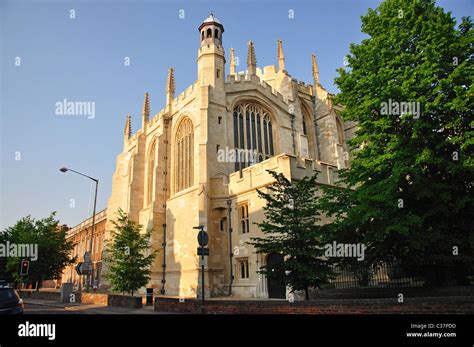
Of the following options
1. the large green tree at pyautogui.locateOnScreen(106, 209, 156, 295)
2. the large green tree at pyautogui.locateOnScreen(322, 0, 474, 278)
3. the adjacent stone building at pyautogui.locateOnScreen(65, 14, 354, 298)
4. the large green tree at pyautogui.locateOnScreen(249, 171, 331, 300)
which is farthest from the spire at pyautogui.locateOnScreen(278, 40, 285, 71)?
the large green tree at pyautogui.locateOnScreen(249, 171, 331, 300)

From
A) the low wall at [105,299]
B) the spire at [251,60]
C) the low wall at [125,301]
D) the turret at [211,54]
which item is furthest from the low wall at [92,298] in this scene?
the spire at [251,60]

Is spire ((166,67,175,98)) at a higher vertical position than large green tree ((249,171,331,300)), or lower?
higher

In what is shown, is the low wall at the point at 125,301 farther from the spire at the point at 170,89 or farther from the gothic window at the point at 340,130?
the gothic window at the point at 340,130

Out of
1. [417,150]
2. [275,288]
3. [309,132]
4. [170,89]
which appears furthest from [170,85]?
[417,150]

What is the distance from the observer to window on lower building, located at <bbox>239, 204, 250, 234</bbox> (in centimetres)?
2145

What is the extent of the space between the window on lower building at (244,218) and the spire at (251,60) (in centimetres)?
1400

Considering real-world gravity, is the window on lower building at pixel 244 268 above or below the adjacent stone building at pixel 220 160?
below

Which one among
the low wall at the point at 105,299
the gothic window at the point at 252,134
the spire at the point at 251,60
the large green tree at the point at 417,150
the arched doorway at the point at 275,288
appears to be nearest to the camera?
the large green tree at the point at 417,150

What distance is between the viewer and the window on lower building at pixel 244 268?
21031 millimetres

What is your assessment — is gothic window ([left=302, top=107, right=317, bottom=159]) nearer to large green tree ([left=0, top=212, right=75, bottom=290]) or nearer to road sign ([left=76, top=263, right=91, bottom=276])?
road sign ([left=76, top=263, right=91, bottom=276])

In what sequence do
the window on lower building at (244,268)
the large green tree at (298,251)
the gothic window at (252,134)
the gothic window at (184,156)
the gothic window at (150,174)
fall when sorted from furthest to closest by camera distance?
1. the gothic window at (150,174)
2. the gothic window at (184,156)
3. the gothic window at (252,134)
4. the window on lower building at (244,268)
5. the large green tree at (298,251)

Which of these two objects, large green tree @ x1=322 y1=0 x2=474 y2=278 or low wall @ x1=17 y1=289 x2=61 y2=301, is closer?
large green tree @ x1=322 y1=0 x2=474 y2=278

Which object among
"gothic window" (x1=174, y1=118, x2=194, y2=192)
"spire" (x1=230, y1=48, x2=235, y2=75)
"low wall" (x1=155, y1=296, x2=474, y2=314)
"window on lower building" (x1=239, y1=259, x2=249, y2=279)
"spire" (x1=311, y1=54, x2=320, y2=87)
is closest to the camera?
"low wall" (x1=155, y1=296, x2=474, y2=314)

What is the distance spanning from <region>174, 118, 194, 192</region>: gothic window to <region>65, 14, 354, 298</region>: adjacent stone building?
9 cm
